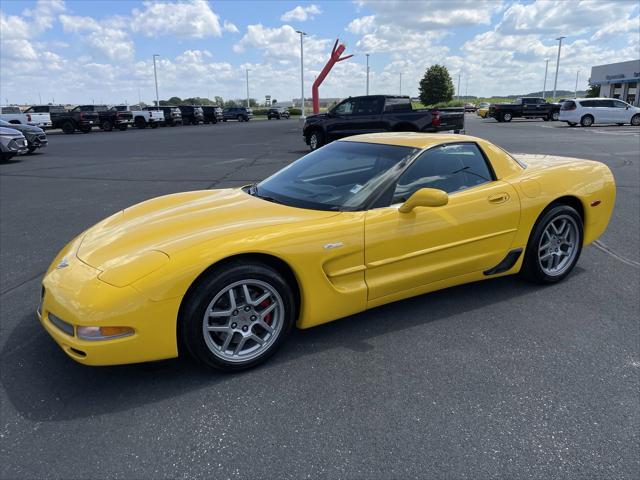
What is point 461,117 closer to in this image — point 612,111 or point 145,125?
point 612,111

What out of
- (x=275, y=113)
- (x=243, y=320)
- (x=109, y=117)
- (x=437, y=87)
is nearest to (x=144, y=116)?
(x=109, y=117)

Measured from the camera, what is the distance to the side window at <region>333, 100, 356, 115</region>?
1565 cm

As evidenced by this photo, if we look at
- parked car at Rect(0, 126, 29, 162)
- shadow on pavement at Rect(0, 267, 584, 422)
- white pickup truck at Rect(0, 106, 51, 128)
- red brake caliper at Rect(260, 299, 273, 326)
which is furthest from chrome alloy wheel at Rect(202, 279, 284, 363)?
white pickup truck at Rect(0, 106, 51, 128)

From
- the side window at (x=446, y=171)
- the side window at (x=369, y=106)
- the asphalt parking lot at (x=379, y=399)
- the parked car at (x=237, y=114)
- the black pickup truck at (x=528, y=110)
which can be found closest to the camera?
the asphalt parking lot at (x=379, y=399)

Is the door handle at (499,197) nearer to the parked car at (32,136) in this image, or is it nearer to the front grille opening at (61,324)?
the front grille opening at (61,324)

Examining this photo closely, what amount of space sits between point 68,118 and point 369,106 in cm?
2353

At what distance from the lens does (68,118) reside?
1201 inches

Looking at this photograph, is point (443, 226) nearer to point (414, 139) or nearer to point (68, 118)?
point (414, 139)

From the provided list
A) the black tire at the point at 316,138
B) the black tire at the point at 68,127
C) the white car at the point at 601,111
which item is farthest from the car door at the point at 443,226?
the black tire at the point at 68,127

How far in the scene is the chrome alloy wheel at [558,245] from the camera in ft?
13.1

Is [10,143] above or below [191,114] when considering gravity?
below

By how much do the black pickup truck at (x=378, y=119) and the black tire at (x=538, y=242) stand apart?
435 inches

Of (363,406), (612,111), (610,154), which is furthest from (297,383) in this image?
A: (612,111)

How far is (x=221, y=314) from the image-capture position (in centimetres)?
269
